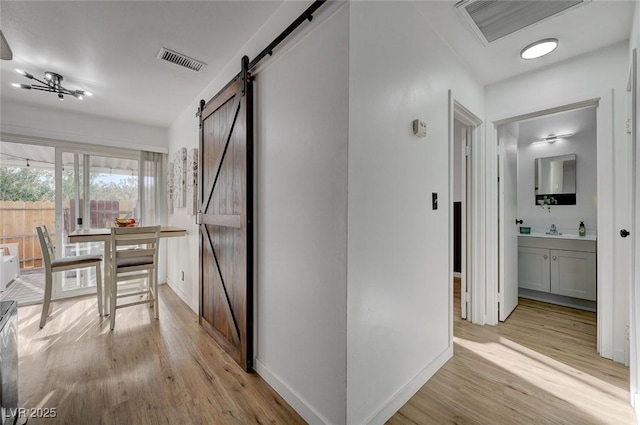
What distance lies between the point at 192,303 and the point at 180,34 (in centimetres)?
280

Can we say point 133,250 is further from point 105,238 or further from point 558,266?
point 558,266

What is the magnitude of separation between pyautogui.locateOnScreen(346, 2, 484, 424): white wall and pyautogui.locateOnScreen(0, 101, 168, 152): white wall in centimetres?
401

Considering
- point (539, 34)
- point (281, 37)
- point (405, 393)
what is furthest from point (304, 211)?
point (539, 34)

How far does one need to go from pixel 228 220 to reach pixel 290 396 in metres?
1.33

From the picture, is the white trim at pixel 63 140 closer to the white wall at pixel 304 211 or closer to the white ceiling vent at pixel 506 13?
the white wall at pixel 304 211

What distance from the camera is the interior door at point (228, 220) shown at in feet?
6.40

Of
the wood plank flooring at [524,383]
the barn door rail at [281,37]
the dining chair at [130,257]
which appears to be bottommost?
the wood plank flooring at [524,383]

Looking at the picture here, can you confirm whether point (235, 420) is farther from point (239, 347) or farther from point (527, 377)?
point (527, 377)

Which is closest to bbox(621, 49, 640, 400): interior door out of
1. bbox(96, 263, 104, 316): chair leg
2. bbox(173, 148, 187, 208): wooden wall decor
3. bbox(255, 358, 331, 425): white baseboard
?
bbox(255, 358, 331, 425): white baseboard

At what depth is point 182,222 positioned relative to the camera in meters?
3.62

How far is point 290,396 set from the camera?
1.60 meters

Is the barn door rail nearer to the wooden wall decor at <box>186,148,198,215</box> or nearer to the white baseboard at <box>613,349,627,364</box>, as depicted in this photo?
the wooden wall decor at <box>186,148,198,215</box>

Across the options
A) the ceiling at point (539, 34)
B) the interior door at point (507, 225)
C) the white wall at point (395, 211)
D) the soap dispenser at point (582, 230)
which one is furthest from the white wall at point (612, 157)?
the soap dispenser at point (582, 230)

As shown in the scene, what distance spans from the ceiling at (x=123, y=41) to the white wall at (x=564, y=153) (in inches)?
157
